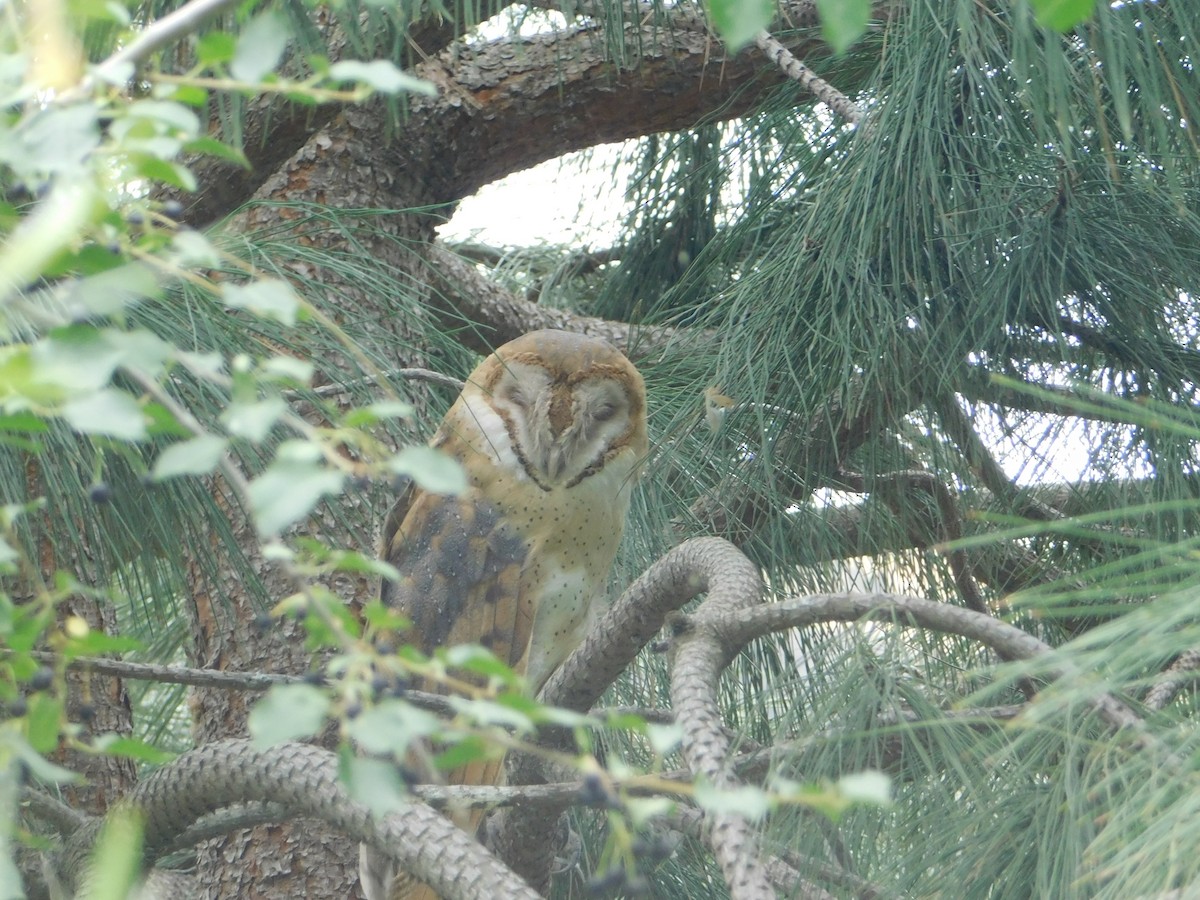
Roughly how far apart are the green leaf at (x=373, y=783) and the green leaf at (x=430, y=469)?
0.12m

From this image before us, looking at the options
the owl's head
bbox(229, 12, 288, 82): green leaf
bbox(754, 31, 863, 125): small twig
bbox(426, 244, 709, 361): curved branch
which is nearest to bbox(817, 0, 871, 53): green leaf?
bbox(229, 12, 288, 82): green leaf

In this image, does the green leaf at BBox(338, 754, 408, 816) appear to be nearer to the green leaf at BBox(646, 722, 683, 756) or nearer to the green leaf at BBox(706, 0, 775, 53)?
the green leaf at BBox(646, 722, 683, 756)

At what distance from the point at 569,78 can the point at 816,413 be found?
2.67 feet

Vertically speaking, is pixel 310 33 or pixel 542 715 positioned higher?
pixel 310 33

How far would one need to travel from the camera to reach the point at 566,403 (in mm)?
1942

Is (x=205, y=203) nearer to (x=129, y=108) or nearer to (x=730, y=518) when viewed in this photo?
(x=730, y=518)

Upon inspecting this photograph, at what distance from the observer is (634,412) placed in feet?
6.52

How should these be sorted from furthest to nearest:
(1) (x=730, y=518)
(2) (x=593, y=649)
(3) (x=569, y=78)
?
1. (3) (x=569, y=78)
2. (1) (x=730, y=518)
3. (2) (x=593, y=649)

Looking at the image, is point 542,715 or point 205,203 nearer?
point 542,715

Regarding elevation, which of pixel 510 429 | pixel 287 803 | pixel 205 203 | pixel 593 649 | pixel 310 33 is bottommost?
pixel 287 803

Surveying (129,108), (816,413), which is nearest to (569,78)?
(816,413)

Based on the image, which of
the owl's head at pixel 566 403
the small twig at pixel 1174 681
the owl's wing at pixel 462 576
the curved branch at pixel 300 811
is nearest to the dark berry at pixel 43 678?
the curved branch at pixel 300 811

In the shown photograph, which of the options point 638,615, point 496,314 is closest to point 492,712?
point 638,615

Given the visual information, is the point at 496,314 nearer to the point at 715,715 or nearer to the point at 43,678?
the point at 715,715
